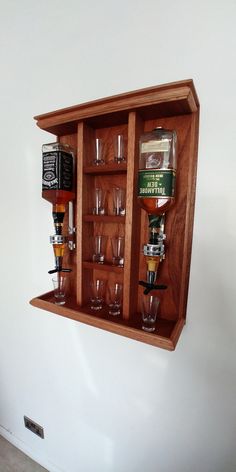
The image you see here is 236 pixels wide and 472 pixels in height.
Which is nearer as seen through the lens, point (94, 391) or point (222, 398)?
point (222, 398)

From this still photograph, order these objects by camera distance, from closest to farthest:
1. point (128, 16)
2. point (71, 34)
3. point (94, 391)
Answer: point (128, 16) → point (71, 34) → point (94, 391)

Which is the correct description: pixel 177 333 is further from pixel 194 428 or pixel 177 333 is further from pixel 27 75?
pixel 27 75

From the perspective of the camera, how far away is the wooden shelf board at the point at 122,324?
1.95ft

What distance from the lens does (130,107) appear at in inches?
24.4

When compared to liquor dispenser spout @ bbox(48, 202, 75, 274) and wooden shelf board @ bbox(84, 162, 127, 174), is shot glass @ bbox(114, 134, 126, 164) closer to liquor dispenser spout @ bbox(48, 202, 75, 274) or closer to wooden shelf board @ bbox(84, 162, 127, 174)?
wooden shelf board @ bbox(84, 162, 127, 174)

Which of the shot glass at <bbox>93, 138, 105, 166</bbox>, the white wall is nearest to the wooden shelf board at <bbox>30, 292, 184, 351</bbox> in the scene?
the white wall

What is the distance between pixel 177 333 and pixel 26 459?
140cm

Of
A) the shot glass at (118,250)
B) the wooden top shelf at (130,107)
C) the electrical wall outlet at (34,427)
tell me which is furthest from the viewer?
the electrical wall outlet at (34,427)

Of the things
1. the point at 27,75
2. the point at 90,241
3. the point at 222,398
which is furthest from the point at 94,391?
the point at 27,75

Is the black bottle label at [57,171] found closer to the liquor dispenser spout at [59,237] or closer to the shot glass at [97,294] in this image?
the liquor dispenser spout at [59,237]

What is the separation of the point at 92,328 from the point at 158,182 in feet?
2.20

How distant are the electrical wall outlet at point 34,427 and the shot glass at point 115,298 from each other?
972mm

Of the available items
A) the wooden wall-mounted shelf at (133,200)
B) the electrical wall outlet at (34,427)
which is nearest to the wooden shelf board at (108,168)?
the wooden wall-mounted shelf at (133,200)

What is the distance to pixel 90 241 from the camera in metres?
0.82
